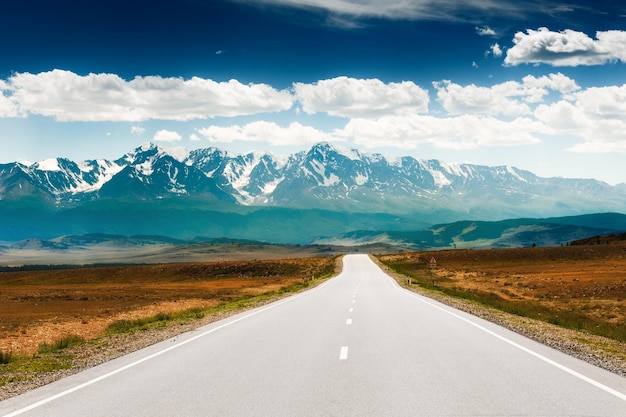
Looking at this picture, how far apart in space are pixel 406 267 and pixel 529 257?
22269 millimetres

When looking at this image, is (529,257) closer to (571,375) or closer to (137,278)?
(137,278)

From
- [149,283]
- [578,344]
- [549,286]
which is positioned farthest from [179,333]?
[149,283]

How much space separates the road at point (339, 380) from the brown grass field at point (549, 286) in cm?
824

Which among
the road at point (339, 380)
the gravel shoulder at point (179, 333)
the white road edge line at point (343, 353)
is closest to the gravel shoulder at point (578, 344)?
the gravel shoulder at point (179, 333)

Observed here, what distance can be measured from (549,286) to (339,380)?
4562 cm

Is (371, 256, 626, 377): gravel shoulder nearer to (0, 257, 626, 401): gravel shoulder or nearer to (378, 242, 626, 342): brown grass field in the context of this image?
(0, 257, 626, 401): gravel shoulder

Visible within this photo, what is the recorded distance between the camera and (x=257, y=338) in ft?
56.0

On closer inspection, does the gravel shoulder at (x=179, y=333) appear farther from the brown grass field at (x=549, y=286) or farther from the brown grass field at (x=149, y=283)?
the brown grass field at (x=149, y=283)

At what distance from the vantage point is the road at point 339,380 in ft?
28.7

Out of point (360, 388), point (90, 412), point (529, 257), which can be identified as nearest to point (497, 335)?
point (360, 388)

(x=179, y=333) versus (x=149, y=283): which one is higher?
(x=179, y=333)

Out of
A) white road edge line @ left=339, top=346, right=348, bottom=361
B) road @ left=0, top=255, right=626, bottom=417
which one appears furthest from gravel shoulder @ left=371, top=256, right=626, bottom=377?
white road edge line @ left=339, top=346, right=348, bottom=361

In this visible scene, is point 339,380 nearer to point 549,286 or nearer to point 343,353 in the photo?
point 343,353

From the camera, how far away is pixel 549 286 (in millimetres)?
51312
